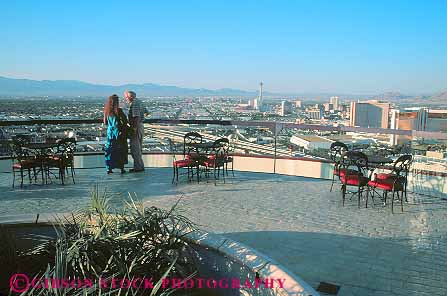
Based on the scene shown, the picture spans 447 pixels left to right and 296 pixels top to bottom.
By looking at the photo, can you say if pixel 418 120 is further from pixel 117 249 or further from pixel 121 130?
pixel 117 249

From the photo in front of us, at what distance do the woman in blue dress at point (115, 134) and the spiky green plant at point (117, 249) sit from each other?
512cm

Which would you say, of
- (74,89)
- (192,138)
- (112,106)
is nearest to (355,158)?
(192,138)

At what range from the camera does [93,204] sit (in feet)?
9.61

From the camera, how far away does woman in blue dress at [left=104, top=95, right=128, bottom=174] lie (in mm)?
7965

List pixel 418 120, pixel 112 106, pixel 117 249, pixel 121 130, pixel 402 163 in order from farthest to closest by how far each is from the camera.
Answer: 1. pixel 121 130
2. pixel 112 106
3. pixel 418 120
4. pixel 402 163
5. pixel 117 249

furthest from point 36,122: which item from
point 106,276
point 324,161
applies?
point 106,276

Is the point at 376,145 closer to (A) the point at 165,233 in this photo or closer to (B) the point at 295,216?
(B) the point at 295,216

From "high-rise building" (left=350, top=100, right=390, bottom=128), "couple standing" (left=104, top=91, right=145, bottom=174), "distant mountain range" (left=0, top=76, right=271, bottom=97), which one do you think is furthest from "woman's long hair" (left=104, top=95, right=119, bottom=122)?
"distant mountain range" (left=0, top=76, right=271, bottom=97)

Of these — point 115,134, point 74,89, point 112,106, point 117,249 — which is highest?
point 74,89

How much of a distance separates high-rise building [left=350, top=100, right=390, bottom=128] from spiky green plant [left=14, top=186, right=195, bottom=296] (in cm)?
630

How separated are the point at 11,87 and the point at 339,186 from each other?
3381 cm

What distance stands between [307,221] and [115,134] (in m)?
4.33

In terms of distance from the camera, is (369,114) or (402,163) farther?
(369,114)

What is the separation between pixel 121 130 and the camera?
8.13 metres
